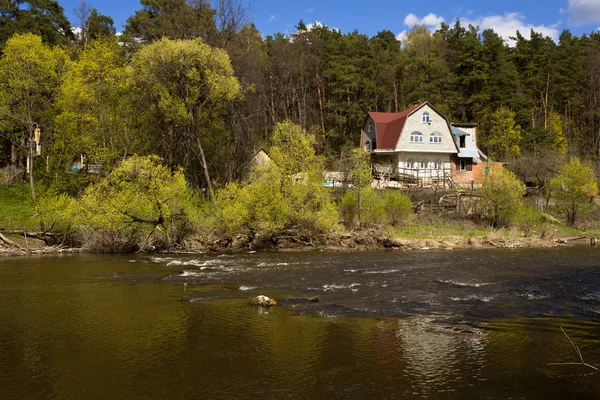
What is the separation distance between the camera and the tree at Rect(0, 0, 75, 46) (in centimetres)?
5422

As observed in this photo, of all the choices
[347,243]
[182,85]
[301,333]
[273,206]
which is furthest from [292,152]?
[301,333]

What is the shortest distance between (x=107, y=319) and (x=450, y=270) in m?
15.5

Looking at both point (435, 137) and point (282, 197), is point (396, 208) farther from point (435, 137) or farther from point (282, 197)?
point (435, 137)

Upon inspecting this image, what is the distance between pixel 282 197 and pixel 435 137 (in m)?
32.1

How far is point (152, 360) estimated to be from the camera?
1201cm

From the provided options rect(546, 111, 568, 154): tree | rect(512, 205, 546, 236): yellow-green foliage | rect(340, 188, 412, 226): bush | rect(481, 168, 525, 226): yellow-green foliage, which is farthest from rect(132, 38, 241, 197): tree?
rect(546, 111, 568, 154): tree

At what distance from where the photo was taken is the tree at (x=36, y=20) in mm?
54219

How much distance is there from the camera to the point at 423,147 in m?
58.0

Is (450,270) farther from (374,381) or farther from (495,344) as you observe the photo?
(374,381)

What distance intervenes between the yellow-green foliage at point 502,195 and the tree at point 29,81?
3563 cm

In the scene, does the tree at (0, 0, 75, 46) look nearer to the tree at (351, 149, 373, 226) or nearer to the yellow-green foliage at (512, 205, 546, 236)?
the tree at (351, 149, 373, 226)

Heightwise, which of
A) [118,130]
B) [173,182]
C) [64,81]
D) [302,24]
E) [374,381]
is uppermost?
[302,24]

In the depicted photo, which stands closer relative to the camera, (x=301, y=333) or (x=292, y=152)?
(x=301, y=333)

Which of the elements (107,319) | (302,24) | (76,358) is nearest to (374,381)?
(76,358)
